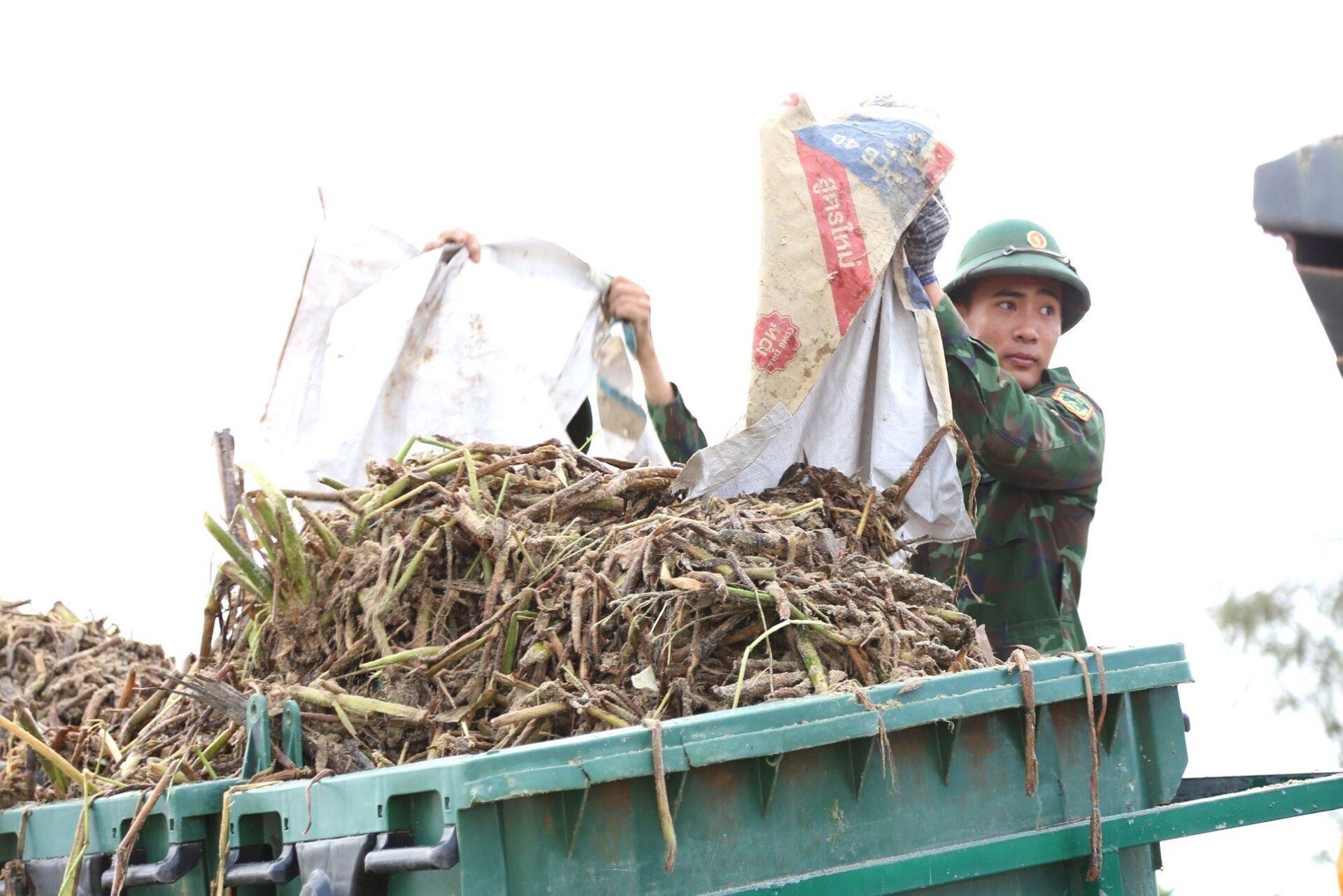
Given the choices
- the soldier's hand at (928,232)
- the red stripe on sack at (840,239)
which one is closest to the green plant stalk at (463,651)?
the red stripe on sack at (840,239)

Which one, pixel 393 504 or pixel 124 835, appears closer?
pixel 124 835

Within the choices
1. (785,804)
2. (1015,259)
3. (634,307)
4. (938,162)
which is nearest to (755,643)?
(785,804)

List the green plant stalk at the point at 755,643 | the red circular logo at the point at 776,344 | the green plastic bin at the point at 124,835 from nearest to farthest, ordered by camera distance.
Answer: the green plant stalk at the point at 755,643 < the green plastic bin at the point at 124,835 < the red circular logo at the point at 776,344

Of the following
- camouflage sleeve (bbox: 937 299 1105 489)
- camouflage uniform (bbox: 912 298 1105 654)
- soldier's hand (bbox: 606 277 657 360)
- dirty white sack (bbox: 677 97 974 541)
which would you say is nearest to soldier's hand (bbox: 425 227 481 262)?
soldier's hand (bbox: 606 277 657 360)

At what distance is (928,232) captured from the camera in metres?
3.44

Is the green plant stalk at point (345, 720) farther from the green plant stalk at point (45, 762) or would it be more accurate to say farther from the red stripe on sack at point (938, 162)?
the red stripe on sack at point (938, 162)

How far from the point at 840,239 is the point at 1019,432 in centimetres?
107

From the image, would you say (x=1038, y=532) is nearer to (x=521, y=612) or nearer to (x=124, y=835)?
(x=521, y=612)

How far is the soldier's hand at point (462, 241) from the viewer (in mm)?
4047

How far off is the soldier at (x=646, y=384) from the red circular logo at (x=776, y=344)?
875mm

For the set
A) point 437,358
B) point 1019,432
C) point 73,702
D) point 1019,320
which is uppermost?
point 1019,320

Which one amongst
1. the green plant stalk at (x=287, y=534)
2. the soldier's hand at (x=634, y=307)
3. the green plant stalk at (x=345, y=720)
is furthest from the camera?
the soldier's hand at (x=634, y=307)

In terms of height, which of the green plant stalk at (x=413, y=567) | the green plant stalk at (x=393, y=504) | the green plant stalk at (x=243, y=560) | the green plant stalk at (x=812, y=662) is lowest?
the green plant stalk at (x=812, y=662)

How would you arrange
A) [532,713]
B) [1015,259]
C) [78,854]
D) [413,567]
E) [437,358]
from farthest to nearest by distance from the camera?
[1015,259], [437,358], [413,567], [78,854], [532,713]
